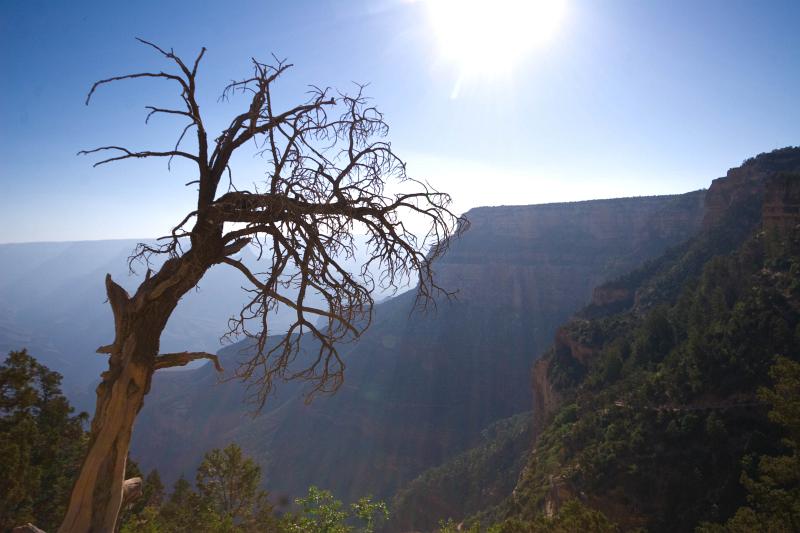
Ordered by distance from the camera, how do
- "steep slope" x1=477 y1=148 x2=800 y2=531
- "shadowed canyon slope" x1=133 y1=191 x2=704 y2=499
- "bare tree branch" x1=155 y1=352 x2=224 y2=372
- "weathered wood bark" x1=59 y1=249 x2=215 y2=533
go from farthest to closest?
"shadowed canyon slope" x1=133 y1=191 x2=704 y2=499 → "steep slope" x1=477 y1=148 x2=800 y2=531 → "bare tree branch" x1=155 y1=352 x2=224 y2=372 → "weathered wood bark" x1=59 y1=249 x2=215 y2=533

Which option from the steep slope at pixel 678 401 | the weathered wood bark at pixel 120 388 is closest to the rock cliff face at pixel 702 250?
the steep slope at pixel 678 401

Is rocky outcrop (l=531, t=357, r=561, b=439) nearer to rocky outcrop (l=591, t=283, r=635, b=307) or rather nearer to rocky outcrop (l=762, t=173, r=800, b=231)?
rocky outcrop (l=591, t=283, r=635, b=307)

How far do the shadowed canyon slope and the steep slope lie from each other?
22207 millimetres

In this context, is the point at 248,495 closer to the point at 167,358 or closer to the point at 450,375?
the point at 167,358

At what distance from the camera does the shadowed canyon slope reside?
4944 cm

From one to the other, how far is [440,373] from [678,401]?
43493 mm

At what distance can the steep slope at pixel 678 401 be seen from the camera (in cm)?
1430

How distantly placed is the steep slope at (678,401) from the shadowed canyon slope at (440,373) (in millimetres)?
22207

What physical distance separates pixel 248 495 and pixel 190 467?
6037 centimetres

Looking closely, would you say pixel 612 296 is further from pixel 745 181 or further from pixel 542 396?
pixel 745 181

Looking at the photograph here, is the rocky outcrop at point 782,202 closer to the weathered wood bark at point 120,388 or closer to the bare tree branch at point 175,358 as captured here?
the bare tree branch at point 175,358

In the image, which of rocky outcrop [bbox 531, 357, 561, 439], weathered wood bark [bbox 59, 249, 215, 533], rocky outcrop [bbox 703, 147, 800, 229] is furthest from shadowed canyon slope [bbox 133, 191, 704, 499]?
weathered wood bark [bbox 59, 249, 215, 533]

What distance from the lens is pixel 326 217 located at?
125 inches

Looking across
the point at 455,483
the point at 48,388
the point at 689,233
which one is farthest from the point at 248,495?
A: the point at 689,233
